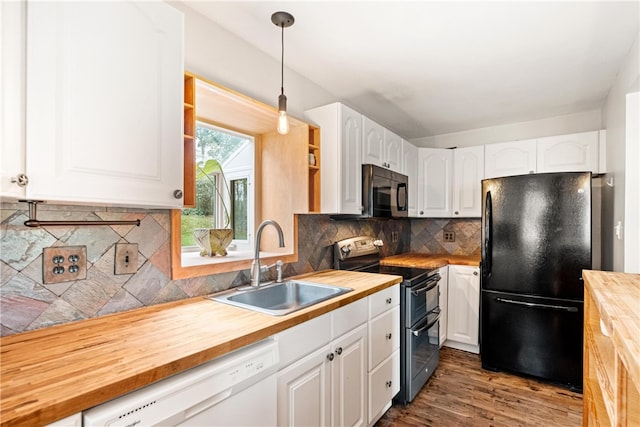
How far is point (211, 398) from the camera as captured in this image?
997 millimetres

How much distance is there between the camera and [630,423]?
0.81m

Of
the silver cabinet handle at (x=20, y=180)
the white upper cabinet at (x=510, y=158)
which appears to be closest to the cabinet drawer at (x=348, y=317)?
the silver cabinet handle at (x=20, y=180)

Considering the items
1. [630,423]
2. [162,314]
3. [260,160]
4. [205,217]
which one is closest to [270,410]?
[162,314]

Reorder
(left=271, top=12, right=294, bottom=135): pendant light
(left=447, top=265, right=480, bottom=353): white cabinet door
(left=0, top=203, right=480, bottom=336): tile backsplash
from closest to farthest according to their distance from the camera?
1. (left=0, top=203, right=480, bottom=336): tile backsplash
2. (left=271, top=12, right=294, bottom=135): pendant light
3. (left=447, top=265, right=480, bottom=353): white cabinet door

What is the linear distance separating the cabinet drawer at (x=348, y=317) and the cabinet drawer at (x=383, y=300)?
3.5 inches

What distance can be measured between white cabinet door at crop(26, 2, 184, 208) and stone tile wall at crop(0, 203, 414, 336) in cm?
29

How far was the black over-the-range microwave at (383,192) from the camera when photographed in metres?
2.44

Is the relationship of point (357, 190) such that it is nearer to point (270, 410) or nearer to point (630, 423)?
point (270, 410)

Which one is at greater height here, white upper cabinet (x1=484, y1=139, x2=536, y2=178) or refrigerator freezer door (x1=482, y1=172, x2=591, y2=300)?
white upper cabinet (x1=484, y1=139, x2=536, y2=178)

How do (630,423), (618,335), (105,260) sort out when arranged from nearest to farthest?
(618,335)
(630,423)
(105,260)

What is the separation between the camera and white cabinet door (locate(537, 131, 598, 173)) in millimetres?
2875

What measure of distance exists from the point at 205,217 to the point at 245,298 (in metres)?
0.66

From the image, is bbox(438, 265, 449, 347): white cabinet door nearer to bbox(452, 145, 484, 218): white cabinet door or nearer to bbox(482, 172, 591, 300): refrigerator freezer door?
bbox(482, 172, 591, 300): refrigerator freezer door

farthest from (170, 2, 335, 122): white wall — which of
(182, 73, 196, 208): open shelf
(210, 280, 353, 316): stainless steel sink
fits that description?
(210, 280, 353, 316): stainless steel sink
